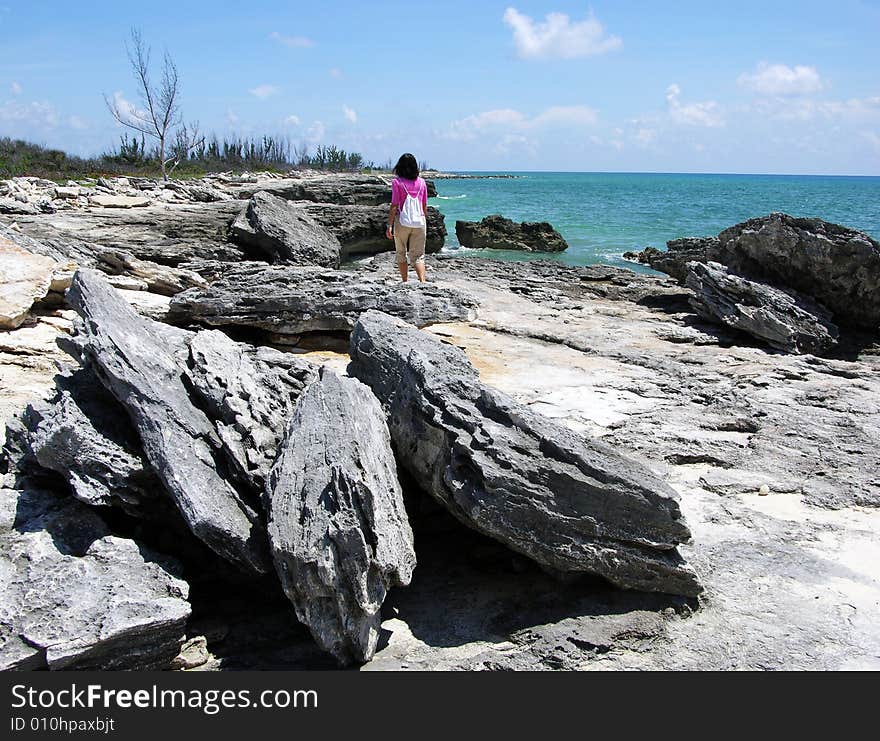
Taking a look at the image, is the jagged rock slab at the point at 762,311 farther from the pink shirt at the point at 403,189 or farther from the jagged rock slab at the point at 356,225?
the jagged rock slab at the point at 356,225

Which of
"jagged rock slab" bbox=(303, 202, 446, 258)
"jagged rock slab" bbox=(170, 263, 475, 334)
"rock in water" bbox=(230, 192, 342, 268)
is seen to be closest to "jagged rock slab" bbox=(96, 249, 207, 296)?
"jagged rock slab" bbox=(170, 263, 475, 334)

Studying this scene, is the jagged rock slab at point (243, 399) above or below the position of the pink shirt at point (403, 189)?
below

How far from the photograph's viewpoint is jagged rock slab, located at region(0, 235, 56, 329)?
21.4ft

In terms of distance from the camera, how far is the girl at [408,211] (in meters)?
9.38

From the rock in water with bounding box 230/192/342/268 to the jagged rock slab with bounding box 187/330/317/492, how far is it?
19.6 feet

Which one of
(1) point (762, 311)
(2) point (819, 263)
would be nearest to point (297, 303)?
(1) point (762, 311)

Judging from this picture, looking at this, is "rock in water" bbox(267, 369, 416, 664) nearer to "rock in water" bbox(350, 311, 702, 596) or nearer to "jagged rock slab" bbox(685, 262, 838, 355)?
"rock in water" bbox(350, 311, 702, 596)

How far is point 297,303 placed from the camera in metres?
7.46

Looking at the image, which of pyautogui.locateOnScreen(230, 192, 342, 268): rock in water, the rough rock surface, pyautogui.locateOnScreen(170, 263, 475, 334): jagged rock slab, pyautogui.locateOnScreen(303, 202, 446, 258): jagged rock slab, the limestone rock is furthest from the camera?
the rough rock surface

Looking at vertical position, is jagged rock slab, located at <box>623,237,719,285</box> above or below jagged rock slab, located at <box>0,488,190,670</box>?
above

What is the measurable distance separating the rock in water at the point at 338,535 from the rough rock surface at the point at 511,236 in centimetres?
1953

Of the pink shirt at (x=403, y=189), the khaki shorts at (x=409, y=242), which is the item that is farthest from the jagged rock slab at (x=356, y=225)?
the pink shirt at (x=403, y=189)

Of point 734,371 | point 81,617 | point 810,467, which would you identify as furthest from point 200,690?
point 734,371

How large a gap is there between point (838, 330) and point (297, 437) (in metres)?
8.37
